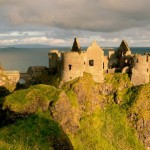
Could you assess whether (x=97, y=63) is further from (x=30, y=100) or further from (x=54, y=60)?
(x=30, y=100)

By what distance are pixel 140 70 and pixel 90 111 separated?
13809mm

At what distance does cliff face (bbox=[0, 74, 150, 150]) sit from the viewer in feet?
189

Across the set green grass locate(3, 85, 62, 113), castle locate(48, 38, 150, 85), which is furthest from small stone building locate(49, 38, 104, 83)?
green grass locate(3, 85, 62, 113)

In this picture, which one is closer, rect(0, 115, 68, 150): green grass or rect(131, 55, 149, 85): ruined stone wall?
rect(0, 115, 68, 150): green grass

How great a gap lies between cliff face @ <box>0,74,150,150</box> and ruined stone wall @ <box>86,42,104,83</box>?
1.38 metres

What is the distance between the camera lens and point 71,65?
216ft

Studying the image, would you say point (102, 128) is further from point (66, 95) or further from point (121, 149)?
point (66, 95)

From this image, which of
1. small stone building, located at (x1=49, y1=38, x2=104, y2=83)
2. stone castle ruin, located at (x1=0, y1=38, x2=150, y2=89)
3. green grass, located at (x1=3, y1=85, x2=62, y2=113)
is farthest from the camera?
stone castle ruin, located at (x1=0, y1=38, x2=150, y2=89)

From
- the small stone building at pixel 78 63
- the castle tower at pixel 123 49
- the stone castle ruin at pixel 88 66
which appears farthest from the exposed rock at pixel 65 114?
the castle tower at pixel 123 49

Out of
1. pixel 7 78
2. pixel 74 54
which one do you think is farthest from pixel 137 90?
pixel 7 78

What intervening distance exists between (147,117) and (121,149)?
8.98 m

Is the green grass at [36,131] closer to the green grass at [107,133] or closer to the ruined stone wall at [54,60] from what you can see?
the green grass at [107,133]

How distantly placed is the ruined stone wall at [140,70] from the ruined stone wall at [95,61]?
7.35m

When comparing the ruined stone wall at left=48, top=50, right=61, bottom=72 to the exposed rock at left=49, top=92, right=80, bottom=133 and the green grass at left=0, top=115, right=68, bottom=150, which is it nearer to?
the exposed rock at left=49, top=92, right=80, bottom=133
